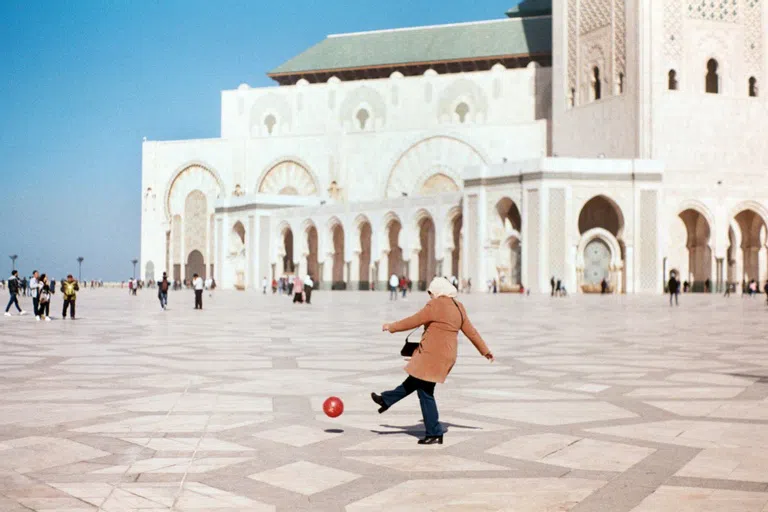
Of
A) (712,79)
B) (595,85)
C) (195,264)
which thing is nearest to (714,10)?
(712,79)

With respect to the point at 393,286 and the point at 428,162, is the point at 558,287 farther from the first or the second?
the point at 428,162

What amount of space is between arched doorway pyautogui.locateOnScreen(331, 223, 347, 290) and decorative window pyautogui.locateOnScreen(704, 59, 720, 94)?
20226mm

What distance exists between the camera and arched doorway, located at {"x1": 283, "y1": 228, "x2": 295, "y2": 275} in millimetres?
57500

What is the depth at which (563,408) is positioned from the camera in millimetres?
6645

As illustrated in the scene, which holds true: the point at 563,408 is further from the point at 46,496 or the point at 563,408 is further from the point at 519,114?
the point at 519,114

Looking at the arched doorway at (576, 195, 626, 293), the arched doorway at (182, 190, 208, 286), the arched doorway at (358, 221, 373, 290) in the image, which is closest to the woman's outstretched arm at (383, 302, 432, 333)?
the arched doorway at (576, 195, 626, 293)

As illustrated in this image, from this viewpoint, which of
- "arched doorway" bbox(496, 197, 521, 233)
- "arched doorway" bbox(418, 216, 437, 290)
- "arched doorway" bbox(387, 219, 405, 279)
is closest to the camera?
"arched doorway" bbox(496, 197, 521, 233)

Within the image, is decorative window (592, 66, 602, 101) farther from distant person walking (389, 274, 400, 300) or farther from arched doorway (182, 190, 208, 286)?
arched doorway (182, 190, 208, 286)

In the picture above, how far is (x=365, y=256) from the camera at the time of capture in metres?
54.8

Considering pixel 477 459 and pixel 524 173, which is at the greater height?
pixel 524 173

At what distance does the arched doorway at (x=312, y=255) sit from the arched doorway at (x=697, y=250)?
20.4 m

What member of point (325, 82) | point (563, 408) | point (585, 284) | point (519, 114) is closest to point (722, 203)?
point (585, 284)

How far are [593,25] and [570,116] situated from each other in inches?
177

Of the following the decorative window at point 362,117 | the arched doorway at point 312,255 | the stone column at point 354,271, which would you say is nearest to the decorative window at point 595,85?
the stone column at point 354,271
